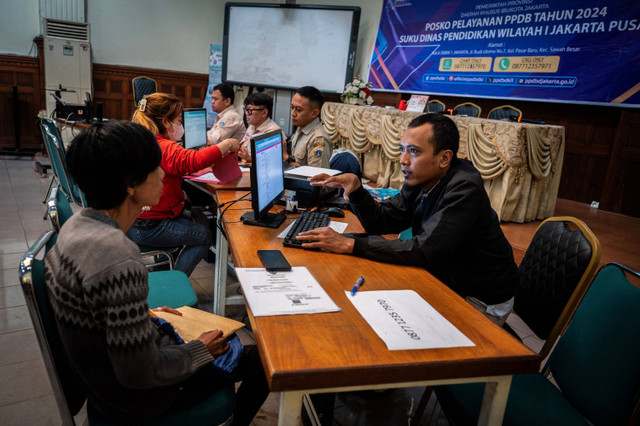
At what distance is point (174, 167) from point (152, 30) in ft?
22.4

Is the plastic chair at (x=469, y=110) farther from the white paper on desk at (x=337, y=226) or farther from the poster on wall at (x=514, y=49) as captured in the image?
the white paper on desk at (x=337, y=226)

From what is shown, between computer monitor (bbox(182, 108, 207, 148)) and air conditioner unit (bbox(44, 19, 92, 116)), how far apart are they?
4053 mm

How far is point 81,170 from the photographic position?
90 centimetres

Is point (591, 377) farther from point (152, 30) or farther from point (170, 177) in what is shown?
point (152, 30)

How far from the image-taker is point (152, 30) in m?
7.75

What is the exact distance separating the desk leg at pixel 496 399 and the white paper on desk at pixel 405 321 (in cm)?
11

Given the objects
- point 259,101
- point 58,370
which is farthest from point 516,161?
point 58,370

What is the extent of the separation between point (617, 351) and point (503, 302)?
0.49m

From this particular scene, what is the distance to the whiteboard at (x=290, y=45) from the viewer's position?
22.5 feet

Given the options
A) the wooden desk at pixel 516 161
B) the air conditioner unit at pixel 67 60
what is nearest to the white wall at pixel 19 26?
the air conditioner unit at pixel 67 60

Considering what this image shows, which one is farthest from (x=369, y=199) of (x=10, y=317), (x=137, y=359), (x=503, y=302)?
(x=10, y=317)

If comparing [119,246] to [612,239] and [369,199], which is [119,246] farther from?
[612,239]

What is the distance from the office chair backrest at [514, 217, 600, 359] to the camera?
1356mm

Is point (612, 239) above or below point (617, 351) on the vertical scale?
below
